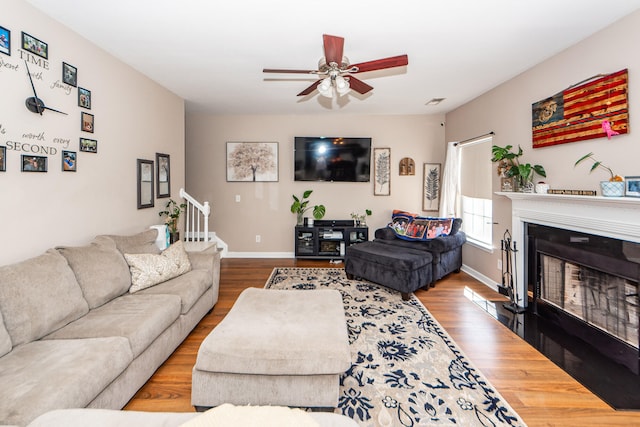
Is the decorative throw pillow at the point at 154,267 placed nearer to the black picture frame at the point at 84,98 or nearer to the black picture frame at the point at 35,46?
the black picture frame at the point at 84,98

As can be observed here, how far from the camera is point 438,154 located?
17.7ft

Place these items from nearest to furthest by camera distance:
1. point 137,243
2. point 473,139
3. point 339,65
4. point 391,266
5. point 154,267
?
1. point 339,65
2. point 154,267
3. point 137,243
4. point 391,266
5. point 473,139

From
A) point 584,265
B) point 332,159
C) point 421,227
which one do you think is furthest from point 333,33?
point 584,265

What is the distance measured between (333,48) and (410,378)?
7.84 ft

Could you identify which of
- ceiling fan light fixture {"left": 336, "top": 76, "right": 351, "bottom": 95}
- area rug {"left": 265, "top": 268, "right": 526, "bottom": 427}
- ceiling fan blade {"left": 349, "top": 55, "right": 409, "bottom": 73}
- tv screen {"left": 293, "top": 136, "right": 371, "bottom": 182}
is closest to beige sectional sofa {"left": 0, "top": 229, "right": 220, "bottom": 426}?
area rug {"left": 265, "top": 268, "right": 526, "bottom": 427}

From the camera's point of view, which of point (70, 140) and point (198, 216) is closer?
point (70, 140)

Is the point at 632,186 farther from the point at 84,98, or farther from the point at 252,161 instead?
the point at 252,161

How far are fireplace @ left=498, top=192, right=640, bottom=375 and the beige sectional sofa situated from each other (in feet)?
11.1

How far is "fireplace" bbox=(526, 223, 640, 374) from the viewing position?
2236mm

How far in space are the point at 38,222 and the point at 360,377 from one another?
8.74 ft

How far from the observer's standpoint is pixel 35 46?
7.20 feet

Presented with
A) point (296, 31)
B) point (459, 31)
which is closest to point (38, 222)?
point (296, 31)

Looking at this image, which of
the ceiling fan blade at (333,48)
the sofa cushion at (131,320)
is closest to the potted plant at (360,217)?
the ceiling fan blade at (333,48)

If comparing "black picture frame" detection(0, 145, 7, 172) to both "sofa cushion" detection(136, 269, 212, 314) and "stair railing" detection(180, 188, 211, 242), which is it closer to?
"sofa cushion" detection(136, 269, 212, 314)
